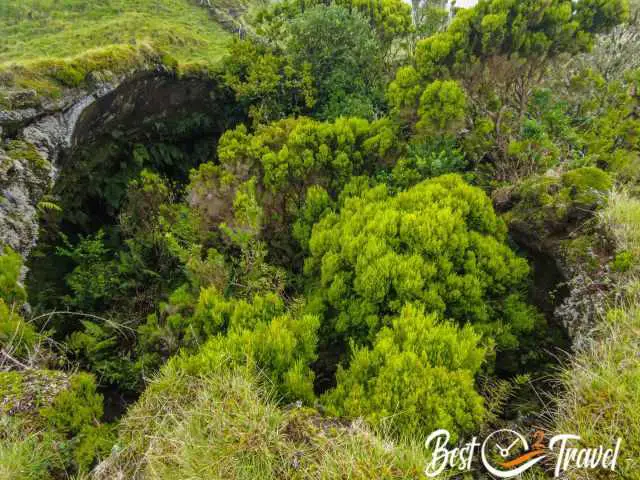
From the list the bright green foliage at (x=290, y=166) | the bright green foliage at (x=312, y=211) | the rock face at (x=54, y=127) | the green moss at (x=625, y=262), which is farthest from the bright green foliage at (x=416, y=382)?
the rock face at (x=54, y=127)

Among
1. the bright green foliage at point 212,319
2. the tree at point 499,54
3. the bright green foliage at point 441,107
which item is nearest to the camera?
the bright green foliage at point 212,319

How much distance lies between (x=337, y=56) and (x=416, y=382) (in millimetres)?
8406

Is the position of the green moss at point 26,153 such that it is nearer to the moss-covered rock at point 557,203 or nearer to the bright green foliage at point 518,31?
the bright green foliage at point 518,31

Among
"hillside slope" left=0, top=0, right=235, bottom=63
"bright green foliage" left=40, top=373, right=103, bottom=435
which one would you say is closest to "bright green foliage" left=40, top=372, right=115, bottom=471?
"bright green foliage" left=40, top=373, right=103, bottom=435

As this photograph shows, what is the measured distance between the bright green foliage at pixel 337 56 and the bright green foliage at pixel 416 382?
6.25 meters

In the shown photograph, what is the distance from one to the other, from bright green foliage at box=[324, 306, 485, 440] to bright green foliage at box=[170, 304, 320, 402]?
347mm

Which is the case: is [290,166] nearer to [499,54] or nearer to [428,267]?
[428,267]

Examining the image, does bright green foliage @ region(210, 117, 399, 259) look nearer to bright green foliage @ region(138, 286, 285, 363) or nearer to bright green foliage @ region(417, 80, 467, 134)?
Result: bright green foliage @ region(417, 80, 467, 134)

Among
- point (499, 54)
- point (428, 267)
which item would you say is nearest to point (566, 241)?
point (428, 267)

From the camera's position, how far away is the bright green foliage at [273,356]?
316 cm

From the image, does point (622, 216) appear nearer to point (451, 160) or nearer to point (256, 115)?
point (451, 160)

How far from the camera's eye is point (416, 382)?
9.56ft

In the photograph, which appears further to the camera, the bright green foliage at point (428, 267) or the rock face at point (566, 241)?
the bright green foliage at point (428, 267)

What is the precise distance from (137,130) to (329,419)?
8.72 meters
